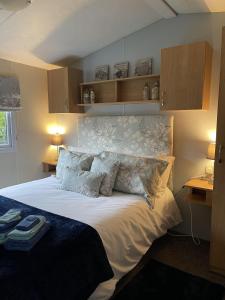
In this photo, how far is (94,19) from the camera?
2537 millimetres

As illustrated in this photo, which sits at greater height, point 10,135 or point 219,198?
point 10,135

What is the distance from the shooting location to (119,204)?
2.16m

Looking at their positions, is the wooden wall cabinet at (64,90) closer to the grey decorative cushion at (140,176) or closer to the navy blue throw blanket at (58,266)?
the grey decorative cushion at (140,176)

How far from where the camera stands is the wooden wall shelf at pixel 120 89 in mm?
2835

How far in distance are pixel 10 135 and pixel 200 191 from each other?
260 centimetres

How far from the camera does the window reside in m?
3.20

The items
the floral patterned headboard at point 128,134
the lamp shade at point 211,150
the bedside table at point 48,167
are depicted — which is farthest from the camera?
the bedside table at point 48,167

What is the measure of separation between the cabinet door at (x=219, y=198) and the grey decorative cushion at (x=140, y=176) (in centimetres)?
57

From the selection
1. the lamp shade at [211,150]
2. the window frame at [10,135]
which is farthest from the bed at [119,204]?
the window frame at [10,135]

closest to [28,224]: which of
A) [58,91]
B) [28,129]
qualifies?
[28,129]

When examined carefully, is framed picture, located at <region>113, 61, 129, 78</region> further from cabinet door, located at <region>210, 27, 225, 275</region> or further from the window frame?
the window frame

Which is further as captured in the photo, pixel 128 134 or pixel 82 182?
pixel 128 134

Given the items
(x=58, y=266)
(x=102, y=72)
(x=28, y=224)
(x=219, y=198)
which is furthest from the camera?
(x=102, y=72)

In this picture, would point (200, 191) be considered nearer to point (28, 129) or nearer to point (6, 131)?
point (28, 129)
